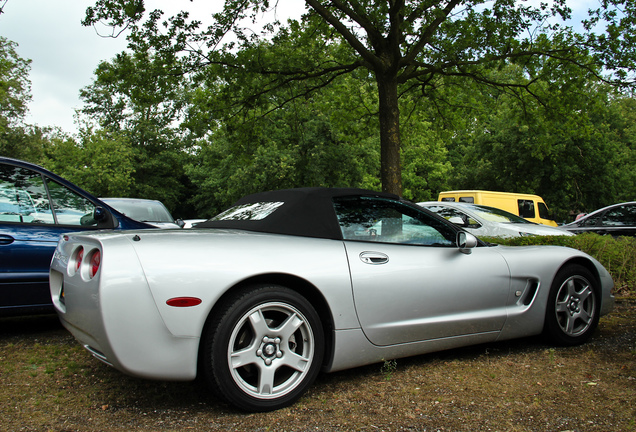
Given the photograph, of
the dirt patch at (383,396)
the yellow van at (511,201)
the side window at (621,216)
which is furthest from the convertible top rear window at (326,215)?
the yellow van at (511,201)

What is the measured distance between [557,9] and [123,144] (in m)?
36.1

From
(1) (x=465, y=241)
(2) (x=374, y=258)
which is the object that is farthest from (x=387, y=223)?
(1) (x=465, y=241)

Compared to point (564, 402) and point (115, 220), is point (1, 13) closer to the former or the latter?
point (115, 220)

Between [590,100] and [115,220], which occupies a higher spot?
Answer: [590,100]

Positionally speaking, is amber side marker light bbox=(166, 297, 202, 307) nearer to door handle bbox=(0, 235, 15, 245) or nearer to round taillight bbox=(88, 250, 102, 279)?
round taillight bbox=(88, 250, 102, 279)

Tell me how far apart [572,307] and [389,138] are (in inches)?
211

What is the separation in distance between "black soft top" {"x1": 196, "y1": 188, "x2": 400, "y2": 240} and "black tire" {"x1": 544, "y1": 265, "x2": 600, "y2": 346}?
5.77ft

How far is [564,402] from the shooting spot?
9.83 feet

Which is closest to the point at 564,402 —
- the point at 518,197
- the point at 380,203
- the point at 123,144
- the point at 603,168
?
the point at 380,203

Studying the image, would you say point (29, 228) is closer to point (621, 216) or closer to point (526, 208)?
point (621, 216)

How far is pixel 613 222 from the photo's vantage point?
10820 millimetres

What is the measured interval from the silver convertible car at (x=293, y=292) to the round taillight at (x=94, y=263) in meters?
0.01

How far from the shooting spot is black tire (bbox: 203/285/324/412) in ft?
8.97

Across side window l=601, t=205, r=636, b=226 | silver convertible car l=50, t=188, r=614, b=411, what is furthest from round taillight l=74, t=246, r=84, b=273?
side window l=601, t=205, r=636, b=226
